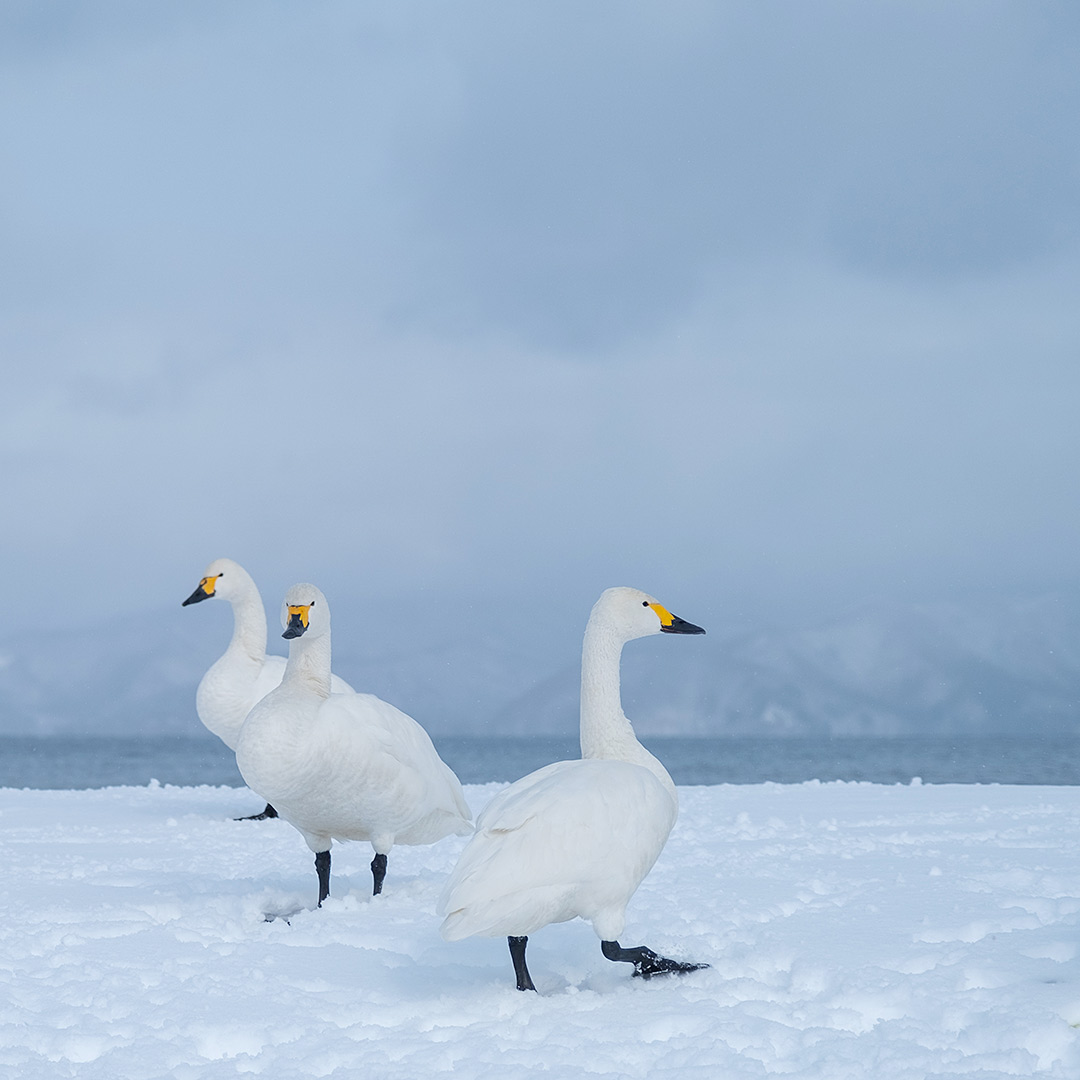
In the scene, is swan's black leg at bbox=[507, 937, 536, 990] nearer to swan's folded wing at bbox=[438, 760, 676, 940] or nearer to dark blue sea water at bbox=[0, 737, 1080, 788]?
swan's folded wing at bbox=[438, 760, 676, 940]

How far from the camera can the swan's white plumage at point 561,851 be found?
3.85 m

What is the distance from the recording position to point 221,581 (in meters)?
11.3

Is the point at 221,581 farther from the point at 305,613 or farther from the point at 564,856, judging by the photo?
the point at 564,856

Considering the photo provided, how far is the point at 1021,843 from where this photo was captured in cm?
773

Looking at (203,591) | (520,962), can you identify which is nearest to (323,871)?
(520,962)

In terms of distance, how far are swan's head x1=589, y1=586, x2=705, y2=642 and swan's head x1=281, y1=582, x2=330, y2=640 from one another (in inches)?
74.3

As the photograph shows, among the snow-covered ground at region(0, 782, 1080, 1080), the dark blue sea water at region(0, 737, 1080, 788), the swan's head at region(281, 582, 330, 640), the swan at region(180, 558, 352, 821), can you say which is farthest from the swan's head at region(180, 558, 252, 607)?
the dark blue sea water at region(0, 737, 1080, 788)

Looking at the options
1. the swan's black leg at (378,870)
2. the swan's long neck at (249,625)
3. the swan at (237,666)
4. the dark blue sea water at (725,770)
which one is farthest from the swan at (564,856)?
the dark blue sea water at (725,770)

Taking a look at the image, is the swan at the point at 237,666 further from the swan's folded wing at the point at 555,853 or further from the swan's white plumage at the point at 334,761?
the swan's folded wing at the point at 555,853

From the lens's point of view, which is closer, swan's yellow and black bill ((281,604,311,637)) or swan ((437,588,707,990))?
swan ((437,588,707,990))

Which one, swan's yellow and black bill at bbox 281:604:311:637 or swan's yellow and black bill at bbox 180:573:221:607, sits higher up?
swan's yellow and black bill at bbox 180:573:221:607

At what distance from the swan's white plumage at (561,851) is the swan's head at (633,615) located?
626mm

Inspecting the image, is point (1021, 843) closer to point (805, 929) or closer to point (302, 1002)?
point (805, 929)

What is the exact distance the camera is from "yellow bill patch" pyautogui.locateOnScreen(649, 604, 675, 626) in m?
4.93
